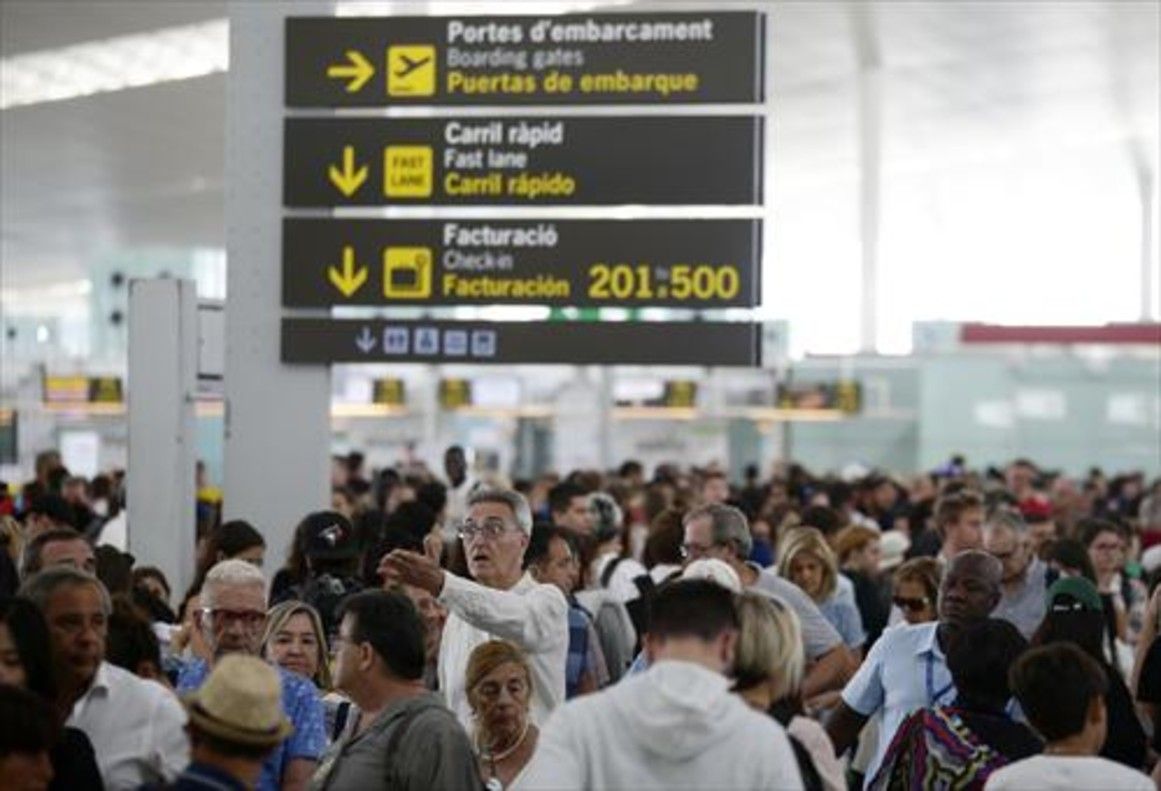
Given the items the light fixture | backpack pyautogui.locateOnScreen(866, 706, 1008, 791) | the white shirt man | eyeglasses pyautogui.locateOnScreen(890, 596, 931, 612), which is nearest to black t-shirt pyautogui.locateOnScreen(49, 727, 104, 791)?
the white shirt man

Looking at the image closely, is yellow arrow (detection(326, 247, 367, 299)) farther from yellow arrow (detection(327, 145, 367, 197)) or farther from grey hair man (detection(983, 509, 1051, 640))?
grey hair man (detection(983, 509, 1051, 640))

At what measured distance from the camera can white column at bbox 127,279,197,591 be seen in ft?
47.8

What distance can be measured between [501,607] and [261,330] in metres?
7.06

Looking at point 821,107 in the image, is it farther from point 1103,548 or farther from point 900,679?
point 900,679

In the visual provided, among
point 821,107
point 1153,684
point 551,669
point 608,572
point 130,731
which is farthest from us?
point 821,107

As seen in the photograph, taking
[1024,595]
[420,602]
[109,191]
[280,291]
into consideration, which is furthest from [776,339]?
[420,602]

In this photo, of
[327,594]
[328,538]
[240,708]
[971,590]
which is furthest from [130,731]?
[328,538]

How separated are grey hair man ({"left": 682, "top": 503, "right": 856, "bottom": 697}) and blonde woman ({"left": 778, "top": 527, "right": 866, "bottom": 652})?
4.25 ft

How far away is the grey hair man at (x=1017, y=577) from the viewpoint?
11.3 meters

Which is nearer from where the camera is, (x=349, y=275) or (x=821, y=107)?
(x=349, y=275)

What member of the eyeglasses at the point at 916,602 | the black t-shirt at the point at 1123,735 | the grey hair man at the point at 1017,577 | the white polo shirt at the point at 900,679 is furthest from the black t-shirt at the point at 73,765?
the grey hair man at the point at 1017,577

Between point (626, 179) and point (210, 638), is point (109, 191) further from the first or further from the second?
point (210, 638)

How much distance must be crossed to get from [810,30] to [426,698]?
2402 cm

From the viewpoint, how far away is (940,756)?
745cm
